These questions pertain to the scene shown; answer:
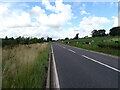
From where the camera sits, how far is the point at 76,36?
168 metres

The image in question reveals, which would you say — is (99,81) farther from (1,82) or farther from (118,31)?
(118,31)

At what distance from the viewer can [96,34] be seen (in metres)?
155

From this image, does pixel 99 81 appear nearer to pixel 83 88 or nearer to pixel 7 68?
pixel 83 88

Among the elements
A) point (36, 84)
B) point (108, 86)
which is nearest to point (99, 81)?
point (108, 86)

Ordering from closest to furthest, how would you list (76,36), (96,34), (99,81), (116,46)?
(99,81), (116,46), (96,34), (76,36)

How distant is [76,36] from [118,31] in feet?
187

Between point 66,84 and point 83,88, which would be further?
point 66,84

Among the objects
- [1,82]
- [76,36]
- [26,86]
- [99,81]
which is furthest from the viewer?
[76,36]

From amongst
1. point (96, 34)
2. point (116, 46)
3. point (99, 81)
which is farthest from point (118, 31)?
point (99, 81)

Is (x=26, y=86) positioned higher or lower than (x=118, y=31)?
lower

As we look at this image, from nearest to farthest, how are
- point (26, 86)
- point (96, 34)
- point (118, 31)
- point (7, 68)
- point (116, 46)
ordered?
point (26, 86) < point (7, 68) < point (116, 46) < point (118, 31) < point (96, 34)

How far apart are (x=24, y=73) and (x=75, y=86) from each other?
243cm

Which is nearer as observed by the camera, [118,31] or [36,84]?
[36,84]

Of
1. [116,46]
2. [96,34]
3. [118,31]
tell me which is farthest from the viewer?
[96,34]
